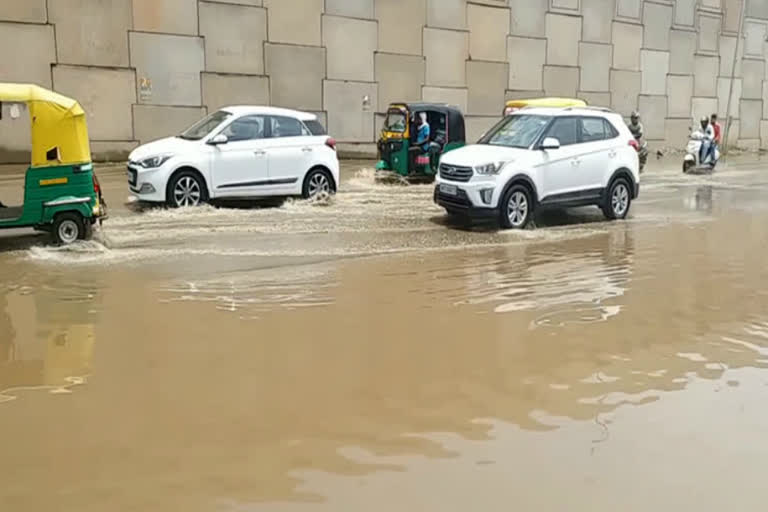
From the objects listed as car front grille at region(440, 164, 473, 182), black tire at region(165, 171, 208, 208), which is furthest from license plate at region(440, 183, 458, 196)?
black tire at region(165, 171, 208, 208)

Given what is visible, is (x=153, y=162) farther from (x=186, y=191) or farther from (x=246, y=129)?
(x=246, y=129)

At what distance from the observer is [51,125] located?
930cm

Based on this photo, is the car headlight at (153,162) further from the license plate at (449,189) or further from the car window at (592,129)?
the car window at (592,129)

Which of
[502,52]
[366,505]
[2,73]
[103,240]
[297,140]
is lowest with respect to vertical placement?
[366,505]

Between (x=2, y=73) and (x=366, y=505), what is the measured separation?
15.4 m

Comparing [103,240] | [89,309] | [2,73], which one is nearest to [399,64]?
[2,73]

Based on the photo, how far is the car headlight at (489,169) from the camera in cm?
1152

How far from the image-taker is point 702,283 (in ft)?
27.2

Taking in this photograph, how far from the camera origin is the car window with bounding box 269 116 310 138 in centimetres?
1365

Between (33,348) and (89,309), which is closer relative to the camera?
(33,348)

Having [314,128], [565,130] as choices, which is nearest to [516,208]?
[565,130]

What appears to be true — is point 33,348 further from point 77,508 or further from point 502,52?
point 502,52

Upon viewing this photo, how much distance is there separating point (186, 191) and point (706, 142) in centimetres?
1593

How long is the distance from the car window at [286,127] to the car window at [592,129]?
4.86 meters
